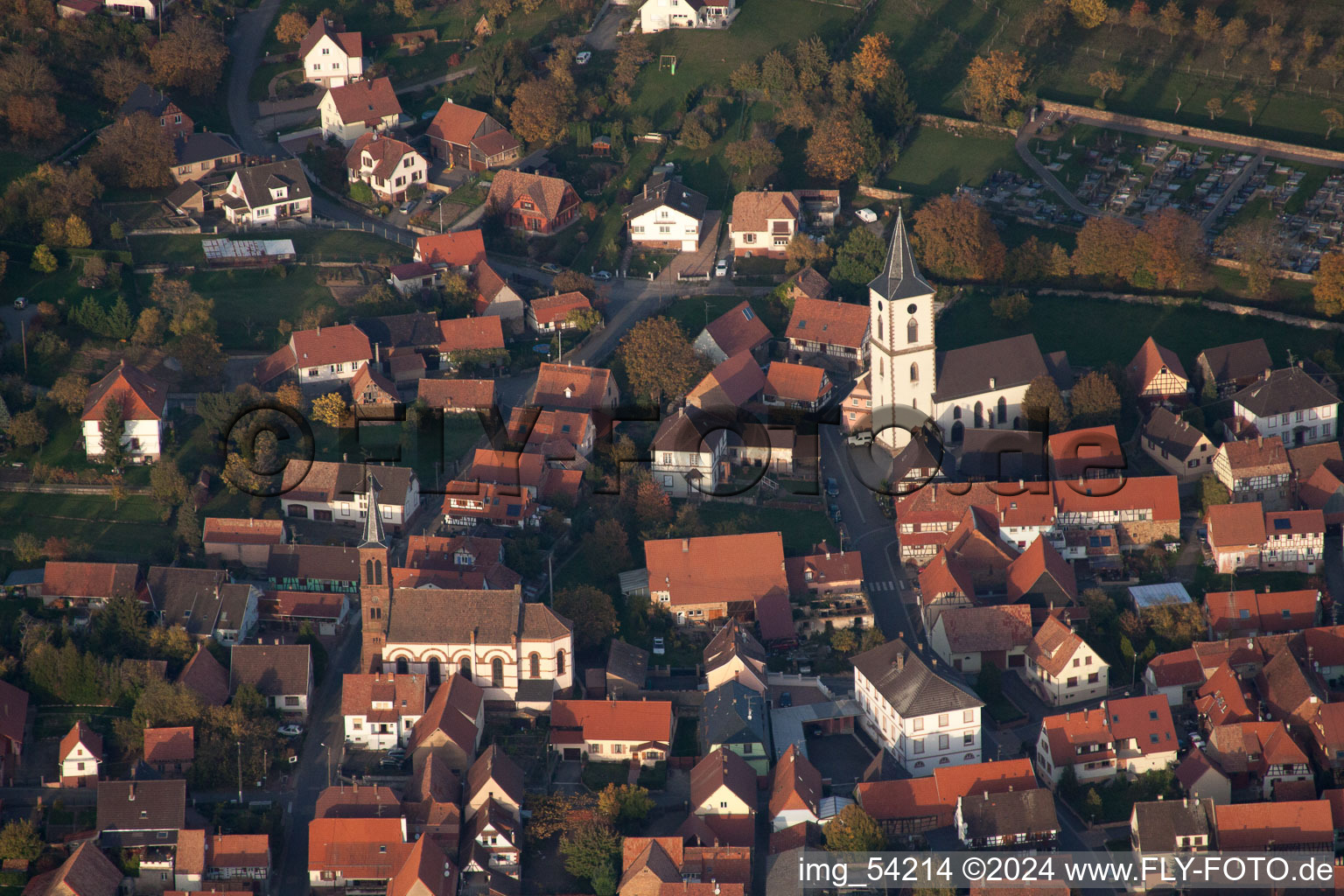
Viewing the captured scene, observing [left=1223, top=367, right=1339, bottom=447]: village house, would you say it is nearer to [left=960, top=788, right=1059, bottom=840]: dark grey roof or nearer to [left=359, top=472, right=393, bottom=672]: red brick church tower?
[left=960, top=788, right=1059, bottom=840]: dark grey roof

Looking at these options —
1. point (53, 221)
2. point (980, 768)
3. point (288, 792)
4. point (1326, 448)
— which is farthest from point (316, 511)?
point (1326, 448)

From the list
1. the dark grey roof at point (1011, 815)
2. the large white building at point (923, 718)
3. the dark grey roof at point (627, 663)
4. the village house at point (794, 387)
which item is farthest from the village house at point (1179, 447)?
the dark grey roof at point (627, 663)

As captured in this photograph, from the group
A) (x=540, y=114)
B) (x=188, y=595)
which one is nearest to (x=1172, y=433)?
(x=540, y=114)

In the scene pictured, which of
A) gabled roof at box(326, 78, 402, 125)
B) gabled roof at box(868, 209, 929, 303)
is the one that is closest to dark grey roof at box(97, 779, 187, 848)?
gabled roof at box(868, 209, 929, 303)

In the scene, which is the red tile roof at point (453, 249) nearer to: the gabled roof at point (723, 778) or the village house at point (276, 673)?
the village house at point (276, 673)

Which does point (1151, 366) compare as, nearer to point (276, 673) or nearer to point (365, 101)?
point (276, 673)
